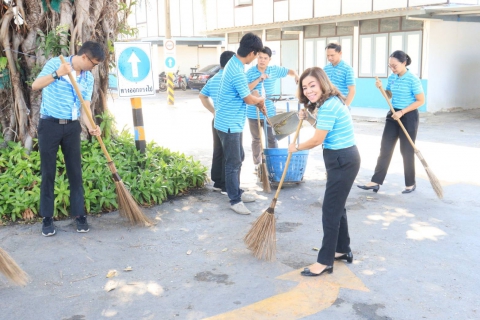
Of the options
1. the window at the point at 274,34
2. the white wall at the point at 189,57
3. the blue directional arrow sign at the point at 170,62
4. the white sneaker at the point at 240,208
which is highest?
the window at the point at 274,34

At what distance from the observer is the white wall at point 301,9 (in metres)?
19.8

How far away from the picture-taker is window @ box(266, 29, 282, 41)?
22281 millimetres

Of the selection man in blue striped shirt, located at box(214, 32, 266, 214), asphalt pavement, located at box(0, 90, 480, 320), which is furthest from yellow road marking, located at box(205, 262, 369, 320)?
man in blue striped shirt, located at box(214, 32, 266, 214)

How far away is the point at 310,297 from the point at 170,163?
12.2 ft

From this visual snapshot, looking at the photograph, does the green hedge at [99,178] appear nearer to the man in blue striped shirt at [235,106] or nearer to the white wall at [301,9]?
the man in blue striped shirt at [235,106]

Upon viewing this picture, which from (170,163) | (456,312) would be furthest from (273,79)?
(456,312)

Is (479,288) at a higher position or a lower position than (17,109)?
lower

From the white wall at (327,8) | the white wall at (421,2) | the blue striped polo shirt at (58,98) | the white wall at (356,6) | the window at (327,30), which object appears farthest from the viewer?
the window at (327,30)

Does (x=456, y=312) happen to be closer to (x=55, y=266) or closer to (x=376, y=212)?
(x=376, y=212)

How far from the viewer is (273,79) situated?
7570 millimetres

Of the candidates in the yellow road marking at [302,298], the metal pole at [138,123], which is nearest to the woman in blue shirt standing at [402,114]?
the yellow road marking at [302,298]

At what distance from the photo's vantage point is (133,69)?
6.43 meters

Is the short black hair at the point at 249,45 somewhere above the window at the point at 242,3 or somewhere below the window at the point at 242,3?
below

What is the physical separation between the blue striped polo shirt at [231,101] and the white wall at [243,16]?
17.7m
